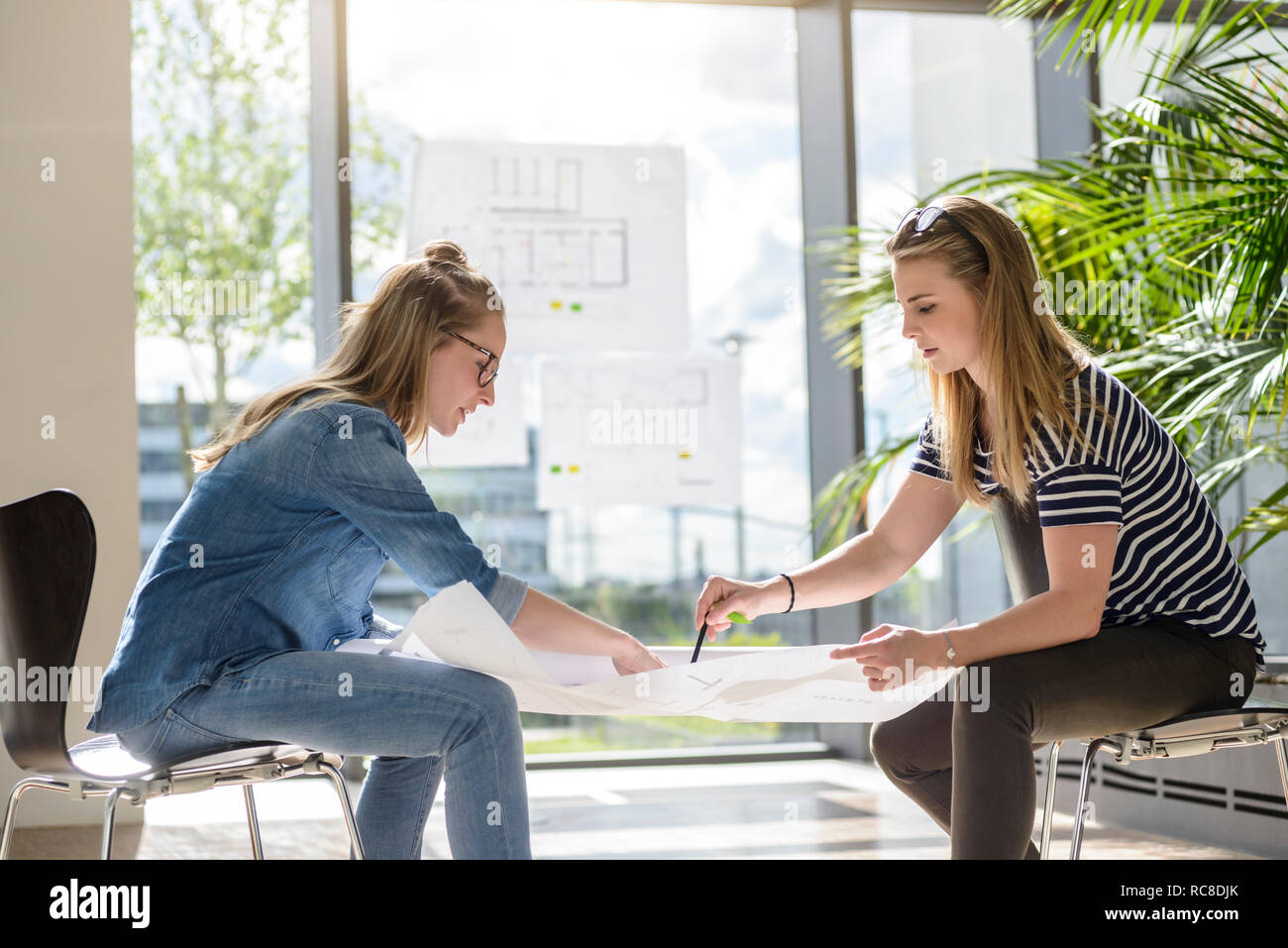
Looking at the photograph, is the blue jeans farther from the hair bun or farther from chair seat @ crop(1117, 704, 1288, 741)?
chair seat @ crop(1117, 704, 1288, 741)

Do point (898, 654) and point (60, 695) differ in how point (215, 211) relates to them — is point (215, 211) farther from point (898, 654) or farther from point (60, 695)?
point (898, 654)

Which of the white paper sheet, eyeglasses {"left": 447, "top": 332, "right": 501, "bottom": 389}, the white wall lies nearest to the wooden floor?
the white wall

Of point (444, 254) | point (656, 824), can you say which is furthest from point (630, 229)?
point (444, 254)

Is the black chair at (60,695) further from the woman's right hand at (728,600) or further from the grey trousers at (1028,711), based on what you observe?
the grey trousers at (1028,711)

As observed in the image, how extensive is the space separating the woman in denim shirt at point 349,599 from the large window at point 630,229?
2.16 meters

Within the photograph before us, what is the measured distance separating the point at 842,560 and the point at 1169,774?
1.41 meters

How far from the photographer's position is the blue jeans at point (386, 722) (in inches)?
55.0

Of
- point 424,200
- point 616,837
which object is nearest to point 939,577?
point 616,837

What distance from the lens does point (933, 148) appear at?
164 inches

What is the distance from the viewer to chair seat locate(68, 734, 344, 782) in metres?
1.48

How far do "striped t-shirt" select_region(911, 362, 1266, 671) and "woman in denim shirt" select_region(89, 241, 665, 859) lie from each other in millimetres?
618

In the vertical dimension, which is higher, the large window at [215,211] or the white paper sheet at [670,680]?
the large window at [215,211]

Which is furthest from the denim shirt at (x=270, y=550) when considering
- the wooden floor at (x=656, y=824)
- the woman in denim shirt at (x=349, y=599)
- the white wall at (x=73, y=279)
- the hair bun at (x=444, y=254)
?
the white wall at (x=73, y=279)
